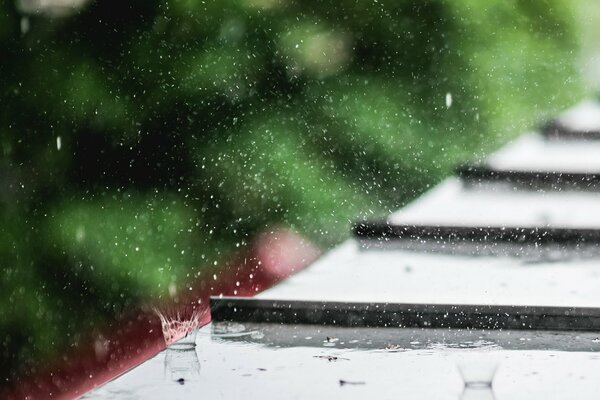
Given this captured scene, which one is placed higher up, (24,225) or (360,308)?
(24,225)

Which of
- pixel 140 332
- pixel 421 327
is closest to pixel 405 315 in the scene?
pixel 421 327

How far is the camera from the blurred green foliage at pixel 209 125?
14.8 ft

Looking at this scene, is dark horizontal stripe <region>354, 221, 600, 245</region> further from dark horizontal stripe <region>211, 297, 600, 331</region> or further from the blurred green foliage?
the blurred green foliage

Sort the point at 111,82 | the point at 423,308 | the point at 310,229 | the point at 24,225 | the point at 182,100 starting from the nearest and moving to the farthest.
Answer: the point at 423,308 < the point at 24,225 < the point at 111,82 < the point at 182,100 < the point at 310,229

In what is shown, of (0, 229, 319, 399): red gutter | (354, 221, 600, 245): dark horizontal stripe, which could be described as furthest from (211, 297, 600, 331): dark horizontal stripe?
(0, 229, 319, 399): red gutter

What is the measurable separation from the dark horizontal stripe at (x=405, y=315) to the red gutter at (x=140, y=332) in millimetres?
1103

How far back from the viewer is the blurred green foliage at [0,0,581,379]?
4.52 meters

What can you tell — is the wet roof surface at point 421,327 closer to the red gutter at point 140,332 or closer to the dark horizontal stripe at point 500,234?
the dark horizontal stripe at point 500,234

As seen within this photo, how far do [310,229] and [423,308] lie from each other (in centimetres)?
338

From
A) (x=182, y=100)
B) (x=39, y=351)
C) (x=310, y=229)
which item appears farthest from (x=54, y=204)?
(x=310, y=229)

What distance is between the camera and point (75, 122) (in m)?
4.58

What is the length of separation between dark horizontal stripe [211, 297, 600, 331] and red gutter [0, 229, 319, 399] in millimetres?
1103

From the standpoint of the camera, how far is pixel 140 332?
5.21 metres

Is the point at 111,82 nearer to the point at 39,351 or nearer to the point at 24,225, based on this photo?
the point at 24,225
